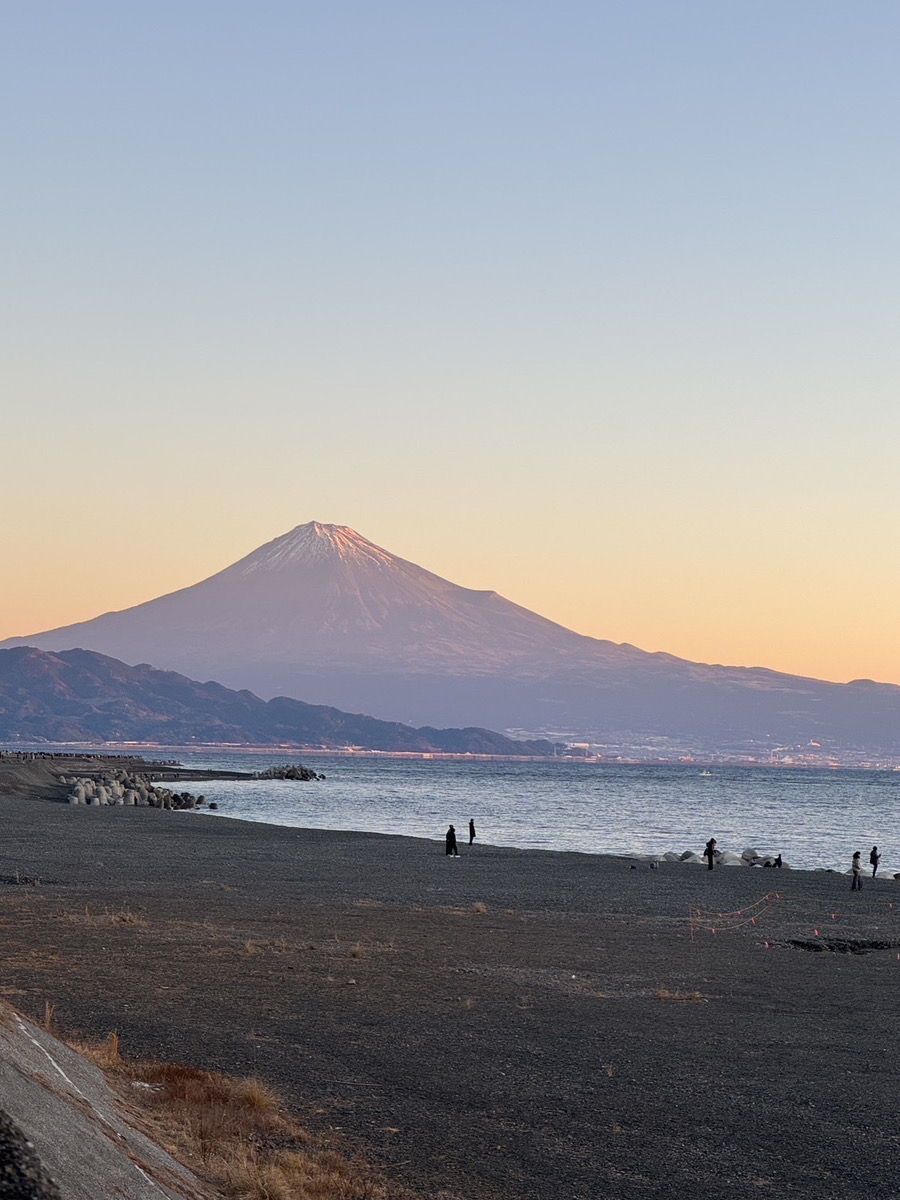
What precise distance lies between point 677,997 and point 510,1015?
9.45 feet

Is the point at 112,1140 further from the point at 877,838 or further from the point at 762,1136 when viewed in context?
the point at 877,838

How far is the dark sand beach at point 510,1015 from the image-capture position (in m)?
10.6

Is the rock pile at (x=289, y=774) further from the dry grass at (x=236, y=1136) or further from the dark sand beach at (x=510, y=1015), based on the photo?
the dry grass at (x=236, y=1136)

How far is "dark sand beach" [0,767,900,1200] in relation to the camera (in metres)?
10.6

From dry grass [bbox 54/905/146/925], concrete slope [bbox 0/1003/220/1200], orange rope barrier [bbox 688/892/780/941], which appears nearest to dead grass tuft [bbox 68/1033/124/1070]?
concrete slope [bbox 0/1003/220/1200]

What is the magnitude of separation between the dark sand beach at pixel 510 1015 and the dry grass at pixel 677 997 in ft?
0.29

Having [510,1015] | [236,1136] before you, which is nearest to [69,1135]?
[236,1136]

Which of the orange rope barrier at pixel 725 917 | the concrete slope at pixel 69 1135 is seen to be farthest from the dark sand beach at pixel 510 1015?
the concrete slope at pixel 69 1135

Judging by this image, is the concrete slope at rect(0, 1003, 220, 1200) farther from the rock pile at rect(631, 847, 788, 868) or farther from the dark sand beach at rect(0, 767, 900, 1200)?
the rock pile at rect(631, 847, 788, 868)

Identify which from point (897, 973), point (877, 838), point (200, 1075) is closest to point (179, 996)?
point (200, 1075)

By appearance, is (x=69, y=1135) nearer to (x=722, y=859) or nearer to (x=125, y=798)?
(x=722, y=859)

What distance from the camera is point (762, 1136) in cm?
1120

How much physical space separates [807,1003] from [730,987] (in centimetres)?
140

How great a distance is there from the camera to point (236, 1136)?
1009 centimetres
